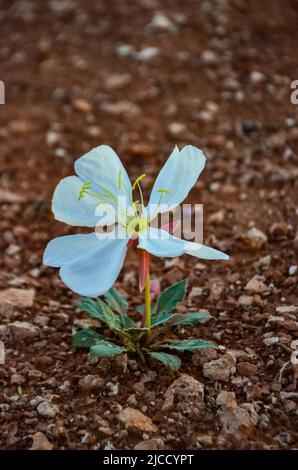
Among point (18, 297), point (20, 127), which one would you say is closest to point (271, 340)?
point (18, 297)

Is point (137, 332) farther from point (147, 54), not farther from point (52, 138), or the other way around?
point (147, 54)

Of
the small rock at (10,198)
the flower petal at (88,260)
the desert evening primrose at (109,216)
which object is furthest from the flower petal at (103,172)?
the small rock at (10,198)

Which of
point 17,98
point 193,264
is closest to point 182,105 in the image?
point 17,98

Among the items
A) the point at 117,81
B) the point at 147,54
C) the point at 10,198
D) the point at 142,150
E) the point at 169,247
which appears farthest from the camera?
the point at 147,54

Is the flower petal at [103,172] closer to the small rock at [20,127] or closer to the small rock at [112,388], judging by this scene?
the small rock at [112,388]

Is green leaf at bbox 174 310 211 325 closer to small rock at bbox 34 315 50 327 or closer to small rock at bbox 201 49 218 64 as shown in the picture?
small rock at bbox 34 315 50 327

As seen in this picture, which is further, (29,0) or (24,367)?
(29,0)

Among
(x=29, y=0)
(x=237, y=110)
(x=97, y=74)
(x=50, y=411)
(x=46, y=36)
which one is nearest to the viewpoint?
(x=50, y=411)

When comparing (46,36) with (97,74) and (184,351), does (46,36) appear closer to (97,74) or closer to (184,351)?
(97,74)
